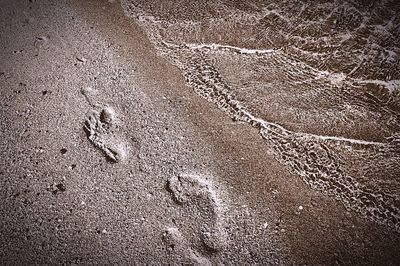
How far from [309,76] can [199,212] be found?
168cm

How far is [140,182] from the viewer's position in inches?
87.2

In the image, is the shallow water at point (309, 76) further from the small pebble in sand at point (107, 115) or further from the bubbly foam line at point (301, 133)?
the small pebble in sand at point (107, 115)

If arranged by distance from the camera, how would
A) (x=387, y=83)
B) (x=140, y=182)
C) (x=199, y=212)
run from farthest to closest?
(x=387, y=83) → (x=140, y=182) → (x=199, y=212)

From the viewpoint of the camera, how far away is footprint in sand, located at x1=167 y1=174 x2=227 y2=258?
6.55ft

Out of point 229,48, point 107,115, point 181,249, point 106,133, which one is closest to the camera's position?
point 181,249

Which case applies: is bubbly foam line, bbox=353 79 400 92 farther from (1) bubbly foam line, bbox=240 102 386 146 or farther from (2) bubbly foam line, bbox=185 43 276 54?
(2) bubbly foam line, bbox=185 43 276 54

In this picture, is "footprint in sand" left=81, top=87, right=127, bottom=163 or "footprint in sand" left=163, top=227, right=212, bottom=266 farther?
"footprint in sand" left=81, top=87, right=127, bottom=163

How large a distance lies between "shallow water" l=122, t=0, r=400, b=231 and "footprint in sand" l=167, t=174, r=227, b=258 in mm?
651

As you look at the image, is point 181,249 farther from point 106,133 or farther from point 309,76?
point 309,76

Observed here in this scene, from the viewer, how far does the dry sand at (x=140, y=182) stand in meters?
1.98

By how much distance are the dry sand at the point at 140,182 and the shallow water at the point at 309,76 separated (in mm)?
166

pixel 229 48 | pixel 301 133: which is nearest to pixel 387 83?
pixel 301 133

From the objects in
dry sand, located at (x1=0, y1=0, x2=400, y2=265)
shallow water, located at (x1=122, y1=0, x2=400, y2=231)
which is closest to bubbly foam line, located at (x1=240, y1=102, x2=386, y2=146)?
shallow water, located at (x1=122, y1=0, x2=400, y2=231)

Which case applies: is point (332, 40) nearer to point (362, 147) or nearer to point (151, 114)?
point (362, 147)
